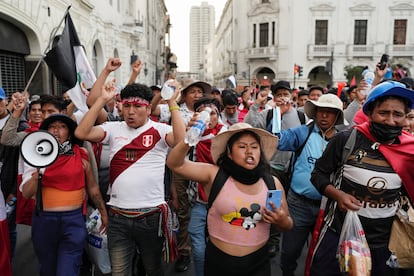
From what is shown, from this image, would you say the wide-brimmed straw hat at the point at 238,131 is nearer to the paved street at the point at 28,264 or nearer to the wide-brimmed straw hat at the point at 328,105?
the wide-brimmed straw hat at the point at 328,105

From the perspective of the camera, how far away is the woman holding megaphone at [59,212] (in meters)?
3.04

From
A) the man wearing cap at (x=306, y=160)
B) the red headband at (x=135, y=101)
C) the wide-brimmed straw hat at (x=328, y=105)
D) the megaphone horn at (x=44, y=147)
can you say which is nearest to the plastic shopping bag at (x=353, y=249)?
the man wearing cap at (x=306, y=160)

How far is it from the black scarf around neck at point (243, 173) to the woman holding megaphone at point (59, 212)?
148 cm

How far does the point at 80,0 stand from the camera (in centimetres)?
1330

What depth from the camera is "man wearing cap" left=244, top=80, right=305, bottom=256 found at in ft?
13.7

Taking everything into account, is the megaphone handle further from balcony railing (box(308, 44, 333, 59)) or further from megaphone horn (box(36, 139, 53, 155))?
balcony railing (box(308, 44, 333, 59))

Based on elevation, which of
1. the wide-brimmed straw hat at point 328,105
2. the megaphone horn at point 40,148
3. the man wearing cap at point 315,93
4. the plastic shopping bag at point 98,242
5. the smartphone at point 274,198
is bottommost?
the plastic shopping bag at point 98,242

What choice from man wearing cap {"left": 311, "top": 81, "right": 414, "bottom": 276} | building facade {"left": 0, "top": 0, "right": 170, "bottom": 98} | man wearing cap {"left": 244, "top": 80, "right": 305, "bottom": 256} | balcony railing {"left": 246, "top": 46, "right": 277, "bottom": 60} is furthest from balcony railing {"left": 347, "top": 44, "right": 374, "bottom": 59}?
man wearing cap {"left": 311, "top": 81, "right": 414, "bottom": 276}

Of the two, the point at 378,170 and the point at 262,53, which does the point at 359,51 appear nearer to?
the point at 262,53

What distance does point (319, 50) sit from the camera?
39656mm

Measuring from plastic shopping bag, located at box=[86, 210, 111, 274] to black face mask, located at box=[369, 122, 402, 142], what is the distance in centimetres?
247

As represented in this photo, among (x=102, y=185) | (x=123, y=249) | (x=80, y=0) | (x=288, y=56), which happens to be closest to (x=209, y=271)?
(x=123, y=249)

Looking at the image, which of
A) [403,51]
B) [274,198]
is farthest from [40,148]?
[403,51]

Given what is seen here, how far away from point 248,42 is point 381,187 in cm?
4200
